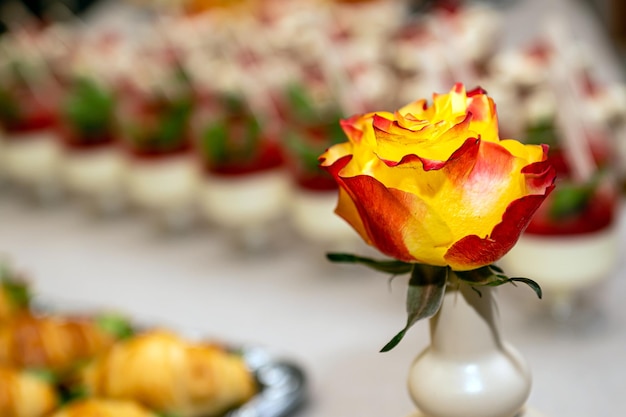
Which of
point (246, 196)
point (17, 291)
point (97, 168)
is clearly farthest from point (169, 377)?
point (97, 168)

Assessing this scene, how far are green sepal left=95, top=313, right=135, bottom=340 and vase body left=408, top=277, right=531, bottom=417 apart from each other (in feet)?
1.91

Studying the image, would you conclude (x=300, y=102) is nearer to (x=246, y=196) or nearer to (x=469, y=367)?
(x=246, y=196)

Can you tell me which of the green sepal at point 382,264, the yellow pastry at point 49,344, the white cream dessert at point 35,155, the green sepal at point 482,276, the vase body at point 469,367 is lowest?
the white cream dessert at point 35,155

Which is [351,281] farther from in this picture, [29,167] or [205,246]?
[29,167]

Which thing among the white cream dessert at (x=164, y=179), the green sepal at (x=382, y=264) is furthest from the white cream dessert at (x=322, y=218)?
the green sepal at (x=382, y=264)

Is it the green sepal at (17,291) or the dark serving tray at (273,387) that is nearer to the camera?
the dark serving tray at (273,387)

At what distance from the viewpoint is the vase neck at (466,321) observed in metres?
0.61

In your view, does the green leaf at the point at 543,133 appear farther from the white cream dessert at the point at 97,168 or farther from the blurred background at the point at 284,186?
the white cream dessert at the point at 97,168

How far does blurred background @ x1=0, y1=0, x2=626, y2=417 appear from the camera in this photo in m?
1.08

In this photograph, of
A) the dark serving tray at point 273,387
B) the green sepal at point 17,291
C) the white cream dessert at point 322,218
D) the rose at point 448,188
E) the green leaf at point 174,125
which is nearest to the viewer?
the rose at point 448,188

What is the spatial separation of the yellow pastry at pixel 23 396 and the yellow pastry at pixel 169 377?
0.04 m

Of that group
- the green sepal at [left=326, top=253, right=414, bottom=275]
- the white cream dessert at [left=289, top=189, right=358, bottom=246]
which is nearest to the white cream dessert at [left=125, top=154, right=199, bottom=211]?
the white cream dessert at [left=289, top=189, right=358, bottom=246]

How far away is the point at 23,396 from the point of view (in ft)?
3.08

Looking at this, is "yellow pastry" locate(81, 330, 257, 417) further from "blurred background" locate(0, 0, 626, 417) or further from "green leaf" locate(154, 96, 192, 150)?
"green leaf" locate(154, 96, 192, 150)
